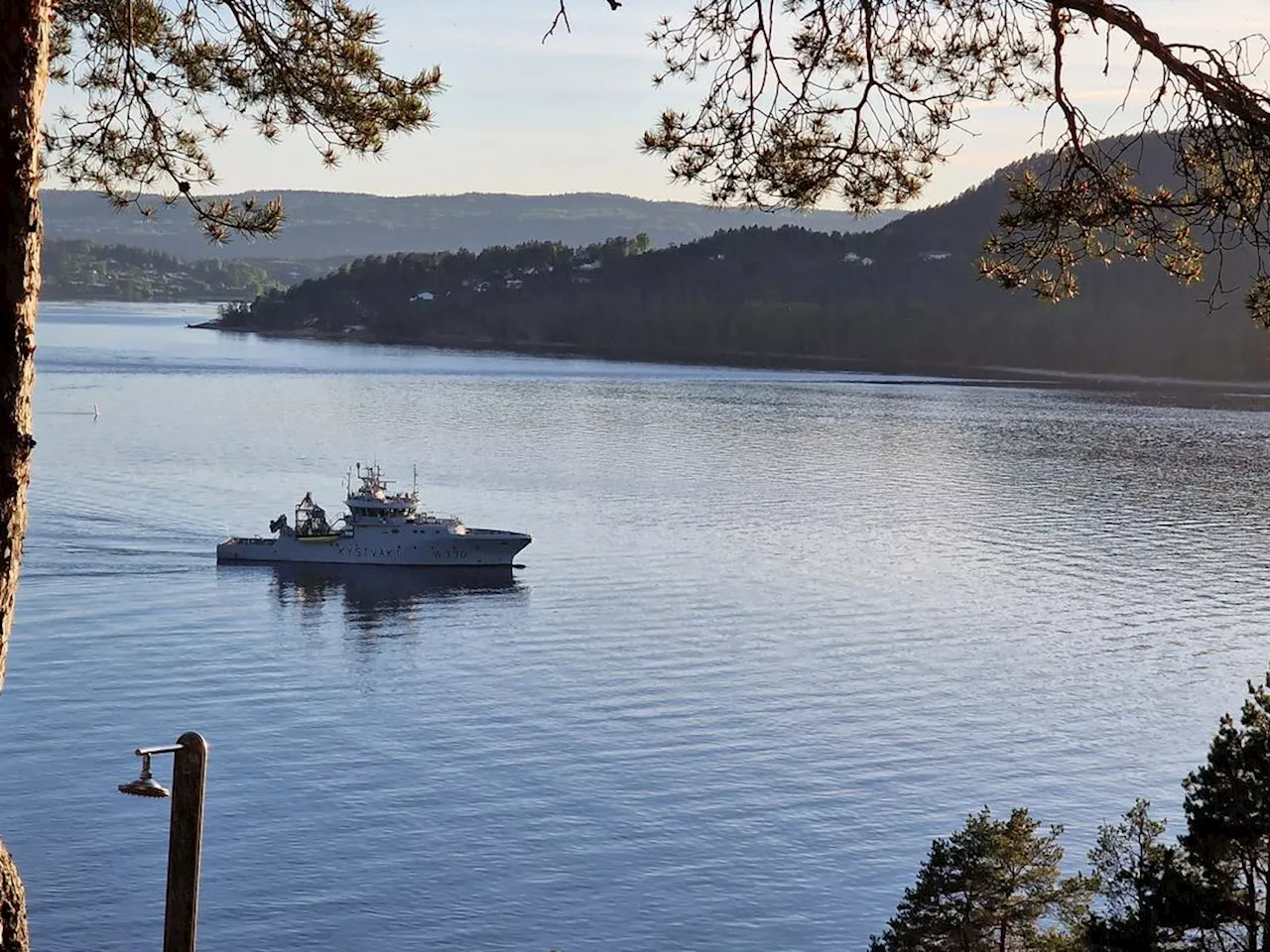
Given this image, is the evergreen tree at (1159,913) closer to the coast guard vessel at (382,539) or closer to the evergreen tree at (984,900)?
the evergreen tree at (984,900)

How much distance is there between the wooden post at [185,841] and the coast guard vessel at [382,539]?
3275 centimetres

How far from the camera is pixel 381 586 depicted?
38.3m

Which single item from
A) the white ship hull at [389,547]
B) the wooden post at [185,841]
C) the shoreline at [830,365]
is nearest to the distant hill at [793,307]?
the shoreline at [830,365]

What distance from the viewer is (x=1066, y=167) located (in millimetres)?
7281

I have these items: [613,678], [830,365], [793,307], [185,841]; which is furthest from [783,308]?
[185,841]

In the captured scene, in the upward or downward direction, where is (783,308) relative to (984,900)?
upward

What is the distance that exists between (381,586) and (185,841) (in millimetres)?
33738

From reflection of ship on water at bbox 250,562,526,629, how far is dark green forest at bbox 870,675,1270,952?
20919mm

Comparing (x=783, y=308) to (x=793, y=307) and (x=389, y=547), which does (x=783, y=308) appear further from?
(x=389, y=547)

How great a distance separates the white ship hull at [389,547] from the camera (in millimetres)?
38000

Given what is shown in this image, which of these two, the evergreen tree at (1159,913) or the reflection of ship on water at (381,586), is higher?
the evergreen tree at (1159,913)

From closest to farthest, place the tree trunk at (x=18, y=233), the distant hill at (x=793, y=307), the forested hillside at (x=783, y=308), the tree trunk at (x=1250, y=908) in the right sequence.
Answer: the tree trunk at (x=18, y=233) → the tree trunk at (x=1250, y=908) → the distant hill at (x=793, y=307) → the forested hillside at (x=783, y=308)

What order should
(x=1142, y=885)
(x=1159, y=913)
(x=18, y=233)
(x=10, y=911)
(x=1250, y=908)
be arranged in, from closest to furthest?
(x=18, y=233), (x=10, y=911), (x=1250, y=908), (x=1159, y=913), (x=1142, y=885)

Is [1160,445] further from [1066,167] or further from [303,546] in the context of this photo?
[1066,167]
